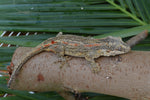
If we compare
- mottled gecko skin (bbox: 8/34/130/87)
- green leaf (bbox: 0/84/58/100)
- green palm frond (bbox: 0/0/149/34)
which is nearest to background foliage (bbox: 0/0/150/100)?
green palm frond (bbox: 0/0/149/34)

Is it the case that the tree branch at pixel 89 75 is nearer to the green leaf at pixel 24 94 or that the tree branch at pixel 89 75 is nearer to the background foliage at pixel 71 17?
the green leaf at pixel 24 94

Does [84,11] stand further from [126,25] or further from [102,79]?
[102,79]

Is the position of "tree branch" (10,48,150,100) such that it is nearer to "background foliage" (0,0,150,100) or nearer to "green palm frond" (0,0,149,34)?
"background foliage" (0,0,150,100)

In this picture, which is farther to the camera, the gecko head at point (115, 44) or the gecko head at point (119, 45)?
the gecko head at point (115, 44)

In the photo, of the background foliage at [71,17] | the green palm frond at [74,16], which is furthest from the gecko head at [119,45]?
the green palm frond at [74,16]

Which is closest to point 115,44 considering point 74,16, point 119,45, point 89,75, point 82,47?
point 119,45

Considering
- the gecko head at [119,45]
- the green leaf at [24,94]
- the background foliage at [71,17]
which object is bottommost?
the green leaf at [24,94]
